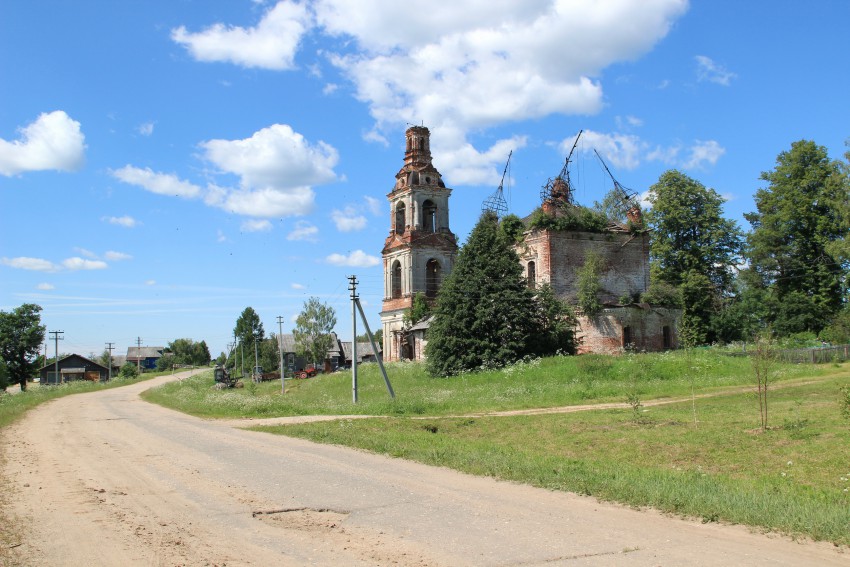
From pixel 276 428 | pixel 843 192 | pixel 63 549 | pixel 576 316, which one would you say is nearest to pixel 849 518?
pixel 63 549

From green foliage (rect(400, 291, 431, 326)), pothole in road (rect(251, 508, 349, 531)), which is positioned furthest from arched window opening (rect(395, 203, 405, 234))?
pothole in road (rect(251, 508, 349, 531))

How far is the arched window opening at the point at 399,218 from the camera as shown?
211 feet

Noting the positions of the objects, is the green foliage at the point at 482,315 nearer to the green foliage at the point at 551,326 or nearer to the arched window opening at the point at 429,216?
the green foliage at the point at 551,326

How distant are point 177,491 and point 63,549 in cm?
332

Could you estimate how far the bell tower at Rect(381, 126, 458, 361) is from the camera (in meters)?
61.5

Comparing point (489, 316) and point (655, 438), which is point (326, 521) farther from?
point (489, 316)

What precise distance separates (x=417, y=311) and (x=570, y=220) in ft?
51.9

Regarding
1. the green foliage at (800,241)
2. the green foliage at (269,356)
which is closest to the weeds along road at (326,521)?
the green foliage at (800,241)

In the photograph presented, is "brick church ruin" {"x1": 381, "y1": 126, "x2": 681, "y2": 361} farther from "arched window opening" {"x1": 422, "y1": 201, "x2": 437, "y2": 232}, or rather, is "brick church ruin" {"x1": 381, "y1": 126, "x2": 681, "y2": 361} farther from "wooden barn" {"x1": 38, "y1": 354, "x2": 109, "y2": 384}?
"wooden barn" {"x1": 38, "y1": 354, "x2": 109, "y2": 384}

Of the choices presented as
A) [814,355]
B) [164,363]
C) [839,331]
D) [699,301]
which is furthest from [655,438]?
[164,363]

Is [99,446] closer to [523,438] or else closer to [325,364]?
[523,438]

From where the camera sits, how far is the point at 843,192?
47.2 meters

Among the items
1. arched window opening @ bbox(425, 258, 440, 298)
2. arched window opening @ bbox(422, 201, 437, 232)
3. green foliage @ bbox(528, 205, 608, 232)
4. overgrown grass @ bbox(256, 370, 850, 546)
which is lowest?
overgrown grass @ bbox(256, 370, 850, 546)

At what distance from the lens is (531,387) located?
31734mm
